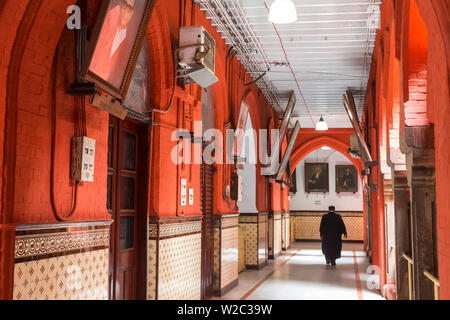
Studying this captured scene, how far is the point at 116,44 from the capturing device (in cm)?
371

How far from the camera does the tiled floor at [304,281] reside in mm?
8289

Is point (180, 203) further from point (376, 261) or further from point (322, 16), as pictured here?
point (376, 261)

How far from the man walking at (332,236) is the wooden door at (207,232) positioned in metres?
5.42

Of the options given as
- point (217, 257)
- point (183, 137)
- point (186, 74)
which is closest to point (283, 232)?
point (217, 257)

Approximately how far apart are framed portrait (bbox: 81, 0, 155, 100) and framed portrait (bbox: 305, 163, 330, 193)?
1900 cm

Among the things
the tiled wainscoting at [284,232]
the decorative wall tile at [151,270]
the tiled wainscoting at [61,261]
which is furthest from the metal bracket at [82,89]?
the tiled wainscoting at [284,232]

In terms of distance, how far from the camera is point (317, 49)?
884 cm

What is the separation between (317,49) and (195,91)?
3197 mm

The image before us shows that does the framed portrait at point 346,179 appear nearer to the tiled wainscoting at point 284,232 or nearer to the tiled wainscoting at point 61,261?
the tiled wainscoting at point 284,232

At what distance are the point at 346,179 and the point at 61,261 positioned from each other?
65.4ft

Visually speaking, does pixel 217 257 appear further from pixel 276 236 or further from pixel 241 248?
pixel 276 236

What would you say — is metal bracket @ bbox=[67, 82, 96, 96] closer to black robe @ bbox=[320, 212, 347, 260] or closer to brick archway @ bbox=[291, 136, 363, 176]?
black robe @ bbox=[320, 212, 347, 260]

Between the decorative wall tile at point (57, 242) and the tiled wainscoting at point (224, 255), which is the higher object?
the decorative wall tile at point (57, 242)
